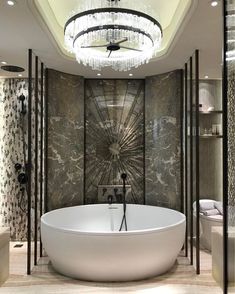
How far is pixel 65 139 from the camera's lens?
15.6 ft

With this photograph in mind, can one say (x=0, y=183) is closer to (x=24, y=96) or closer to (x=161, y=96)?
(x=24, y=96)

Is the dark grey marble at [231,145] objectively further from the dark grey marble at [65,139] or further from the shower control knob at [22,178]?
the shower control knob at [22,178]

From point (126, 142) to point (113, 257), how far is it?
229 centimetres

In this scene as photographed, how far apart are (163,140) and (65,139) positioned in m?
1.54

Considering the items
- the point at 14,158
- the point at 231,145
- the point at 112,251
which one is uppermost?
the point at 231,145

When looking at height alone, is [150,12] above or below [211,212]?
above

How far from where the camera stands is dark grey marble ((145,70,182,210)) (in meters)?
4.57

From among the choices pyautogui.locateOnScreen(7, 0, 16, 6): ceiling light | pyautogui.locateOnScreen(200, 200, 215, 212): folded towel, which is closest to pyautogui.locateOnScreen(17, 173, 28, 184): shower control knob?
pyautogui.locateOnScreen(200, 200, 215, 212): folded towel

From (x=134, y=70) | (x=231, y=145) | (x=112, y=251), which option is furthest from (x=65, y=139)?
(x=231, y=145)

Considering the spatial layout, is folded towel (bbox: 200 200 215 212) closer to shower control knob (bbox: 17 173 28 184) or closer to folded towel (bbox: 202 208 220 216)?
folded towel (bbox: 202 208 220 216)

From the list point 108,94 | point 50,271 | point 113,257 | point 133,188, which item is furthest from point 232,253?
point 108,94

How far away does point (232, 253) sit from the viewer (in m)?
1.99

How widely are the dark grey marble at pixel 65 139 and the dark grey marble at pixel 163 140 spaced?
1.10 m

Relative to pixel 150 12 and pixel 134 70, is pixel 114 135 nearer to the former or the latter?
pixel 134 70
